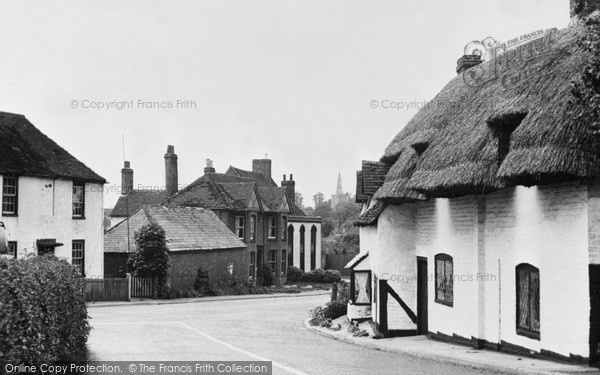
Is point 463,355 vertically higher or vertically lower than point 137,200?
lower

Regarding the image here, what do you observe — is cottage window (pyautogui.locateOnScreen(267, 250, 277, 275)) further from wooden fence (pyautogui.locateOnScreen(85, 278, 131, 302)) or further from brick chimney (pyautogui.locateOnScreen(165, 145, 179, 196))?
wooden fence (pyautogui.locateOnScreen(85, 278, 131, 302))

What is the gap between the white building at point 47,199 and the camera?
32.4 meters

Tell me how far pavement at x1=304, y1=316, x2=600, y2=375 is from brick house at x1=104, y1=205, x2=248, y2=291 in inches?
768

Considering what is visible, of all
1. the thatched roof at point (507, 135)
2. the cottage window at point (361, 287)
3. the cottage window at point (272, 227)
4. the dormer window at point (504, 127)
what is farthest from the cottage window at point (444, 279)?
the cottage window at point (272, 227)

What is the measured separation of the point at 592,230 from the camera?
13000 millimetres

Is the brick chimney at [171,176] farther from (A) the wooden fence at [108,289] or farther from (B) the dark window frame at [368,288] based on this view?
(B) the dark window frame at [368,288]

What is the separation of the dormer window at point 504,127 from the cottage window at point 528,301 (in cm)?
246

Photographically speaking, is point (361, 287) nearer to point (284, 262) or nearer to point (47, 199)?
point (47, 199)

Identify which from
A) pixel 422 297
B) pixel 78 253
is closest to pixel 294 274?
pixel 78 253

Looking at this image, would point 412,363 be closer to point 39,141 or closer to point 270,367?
point 270,367

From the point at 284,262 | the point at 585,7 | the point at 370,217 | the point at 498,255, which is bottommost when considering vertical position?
the point at 284,262

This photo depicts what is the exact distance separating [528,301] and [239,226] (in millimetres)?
39209

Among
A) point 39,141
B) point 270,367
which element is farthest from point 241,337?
point 39,141

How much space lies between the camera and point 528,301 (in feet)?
49.6
